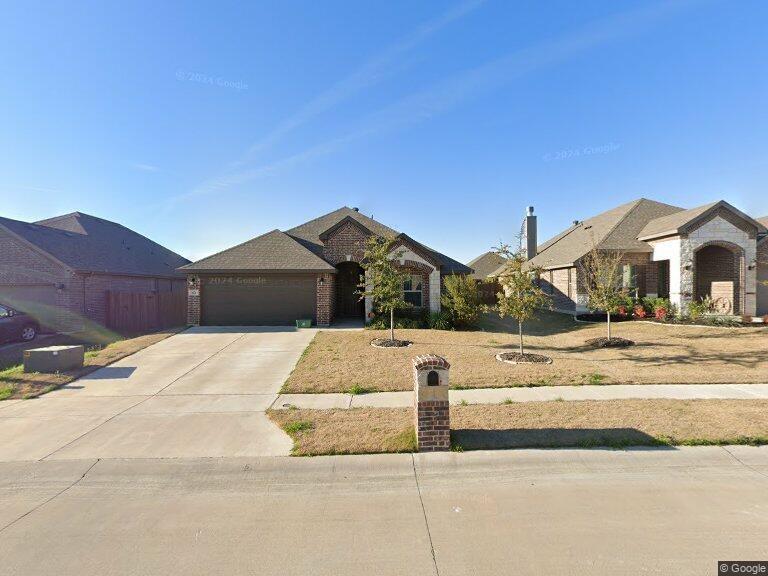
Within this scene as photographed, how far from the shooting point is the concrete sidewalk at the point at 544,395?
677 cm

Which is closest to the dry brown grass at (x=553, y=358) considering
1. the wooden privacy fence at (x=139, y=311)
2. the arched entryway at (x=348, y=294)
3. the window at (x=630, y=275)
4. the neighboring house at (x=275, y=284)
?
the neighboring house at (x=275, y=284)

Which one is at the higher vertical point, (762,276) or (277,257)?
(277,257)

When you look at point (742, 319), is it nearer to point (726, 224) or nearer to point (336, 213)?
point (726, 224)

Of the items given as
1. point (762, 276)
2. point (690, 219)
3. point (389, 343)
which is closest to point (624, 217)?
point (690, 219)

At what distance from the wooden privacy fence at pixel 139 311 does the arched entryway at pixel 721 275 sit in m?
27.0

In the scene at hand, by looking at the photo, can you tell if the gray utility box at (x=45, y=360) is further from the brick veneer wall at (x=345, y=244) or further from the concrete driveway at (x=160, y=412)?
the brick veneer wall at (x=345, y=244)

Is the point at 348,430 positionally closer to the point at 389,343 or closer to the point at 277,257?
the point at 389,343

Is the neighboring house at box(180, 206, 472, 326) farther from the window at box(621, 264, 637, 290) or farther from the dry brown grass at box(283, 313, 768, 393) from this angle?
the window at box(621, 264, 637, 290)

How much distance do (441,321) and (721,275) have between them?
579 inches

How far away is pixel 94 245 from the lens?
19.6 m

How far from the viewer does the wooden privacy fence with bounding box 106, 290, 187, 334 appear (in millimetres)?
17078

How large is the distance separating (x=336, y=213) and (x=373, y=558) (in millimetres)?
21066

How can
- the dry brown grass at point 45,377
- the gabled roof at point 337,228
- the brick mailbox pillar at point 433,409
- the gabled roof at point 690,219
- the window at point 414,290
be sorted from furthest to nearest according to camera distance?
the gabled roof at point 337,228 → the window at point 414,290 → the gabled roof at point 690,219 → the dry brown grass at point 45,377 → the brick mailbox pillar at point 433,409

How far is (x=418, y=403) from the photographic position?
4859mm
